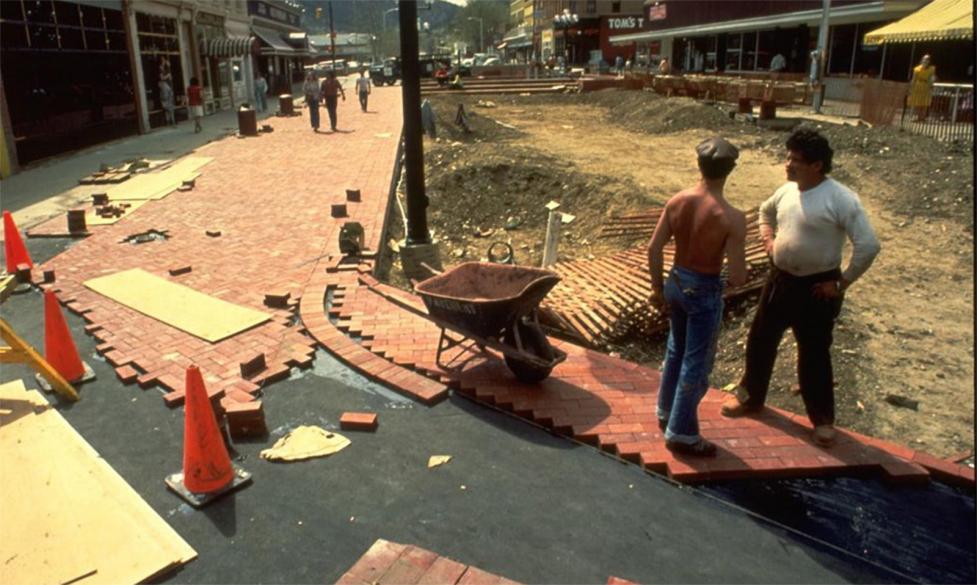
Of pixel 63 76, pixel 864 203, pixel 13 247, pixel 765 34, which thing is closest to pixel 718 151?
pixel 13 247

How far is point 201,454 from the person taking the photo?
384 cm

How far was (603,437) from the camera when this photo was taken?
4.34 meters

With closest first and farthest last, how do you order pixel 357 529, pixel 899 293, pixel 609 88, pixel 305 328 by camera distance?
pixel 357 529 < pixel 305 328 < pixel 899 293 < pixel 609 88

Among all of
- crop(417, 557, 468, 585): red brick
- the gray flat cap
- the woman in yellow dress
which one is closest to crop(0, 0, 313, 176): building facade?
crop(417, 557, 468, 585): red brick

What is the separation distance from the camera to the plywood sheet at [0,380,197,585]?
3.29 m

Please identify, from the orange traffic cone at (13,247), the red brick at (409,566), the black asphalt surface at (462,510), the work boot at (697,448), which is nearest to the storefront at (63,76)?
the orange traffic cone at (13,247)

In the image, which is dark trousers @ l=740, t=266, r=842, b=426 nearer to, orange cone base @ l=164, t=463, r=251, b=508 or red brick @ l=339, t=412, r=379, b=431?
red brick @ l=339, t=412, r=379, b=431

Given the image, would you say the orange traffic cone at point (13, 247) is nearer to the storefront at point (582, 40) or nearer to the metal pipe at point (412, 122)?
the metal pipe at point (412, 122)

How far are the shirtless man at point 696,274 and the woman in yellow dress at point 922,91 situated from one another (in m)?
18.0

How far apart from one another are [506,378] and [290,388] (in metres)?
1.65

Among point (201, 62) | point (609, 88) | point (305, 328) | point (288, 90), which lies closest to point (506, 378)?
point (305, 328)

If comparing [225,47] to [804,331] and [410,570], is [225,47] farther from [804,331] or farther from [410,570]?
[410,570]

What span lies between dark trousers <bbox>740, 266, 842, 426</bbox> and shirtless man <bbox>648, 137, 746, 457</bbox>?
42 centimetres

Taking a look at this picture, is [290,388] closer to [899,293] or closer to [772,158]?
[899,293]
